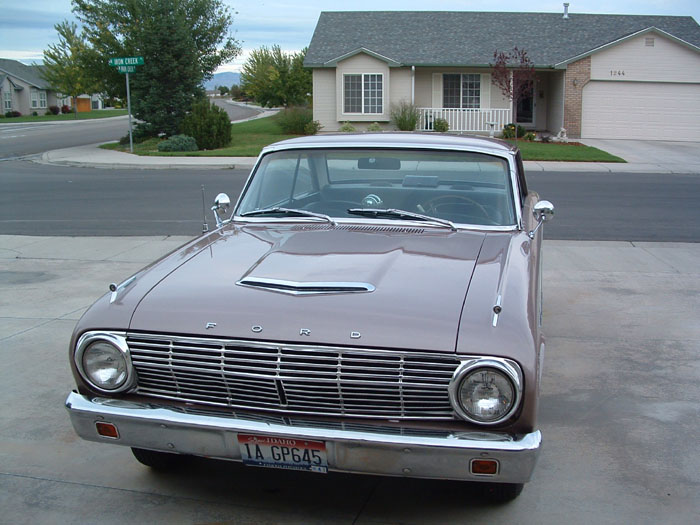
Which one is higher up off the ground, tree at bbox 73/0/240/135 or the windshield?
tree at bbox 73/0/240/135

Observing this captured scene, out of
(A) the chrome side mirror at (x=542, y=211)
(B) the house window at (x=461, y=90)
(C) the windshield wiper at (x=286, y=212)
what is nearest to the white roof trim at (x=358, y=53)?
(B) the house window at (x=461, y=90)

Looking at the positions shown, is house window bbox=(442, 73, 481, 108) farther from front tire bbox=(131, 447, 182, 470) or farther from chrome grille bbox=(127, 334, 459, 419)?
chrome grille bbox=(127, 334, 459, 419)

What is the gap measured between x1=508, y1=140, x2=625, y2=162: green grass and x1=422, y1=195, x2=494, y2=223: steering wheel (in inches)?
725

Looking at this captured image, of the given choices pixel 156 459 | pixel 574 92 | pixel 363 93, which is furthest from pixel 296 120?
pixel 156 459

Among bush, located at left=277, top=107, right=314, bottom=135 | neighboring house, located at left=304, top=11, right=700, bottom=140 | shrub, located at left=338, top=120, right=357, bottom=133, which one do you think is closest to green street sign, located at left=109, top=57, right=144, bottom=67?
shrub, located at left=338, top=120, right=357, bottom=133

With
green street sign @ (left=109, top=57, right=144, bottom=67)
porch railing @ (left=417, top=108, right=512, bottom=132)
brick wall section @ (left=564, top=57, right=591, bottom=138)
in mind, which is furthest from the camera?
porch railing @ (left=417, top=108, right=512, bottom=132)

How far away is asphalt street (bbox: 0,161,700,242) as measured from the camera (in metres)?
11.6

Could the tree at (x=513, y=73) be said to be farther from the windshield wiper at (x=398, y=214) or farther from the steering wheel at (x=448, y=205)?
the windshield wiper at (x=398, y=214)

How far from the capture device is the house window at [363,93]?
29906 mm

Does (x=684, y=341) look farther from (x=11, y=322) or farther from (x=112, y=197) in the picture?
(x=112, y=197)

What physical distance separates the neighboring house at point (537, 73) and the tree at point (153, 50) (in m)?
4.82

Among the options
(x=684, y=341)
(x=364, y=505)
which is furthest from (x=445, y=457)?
(x=684, y=341)

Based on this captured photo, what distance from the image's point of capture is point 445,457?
3125mm

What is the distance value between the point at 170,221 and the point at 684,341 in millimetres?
8311
